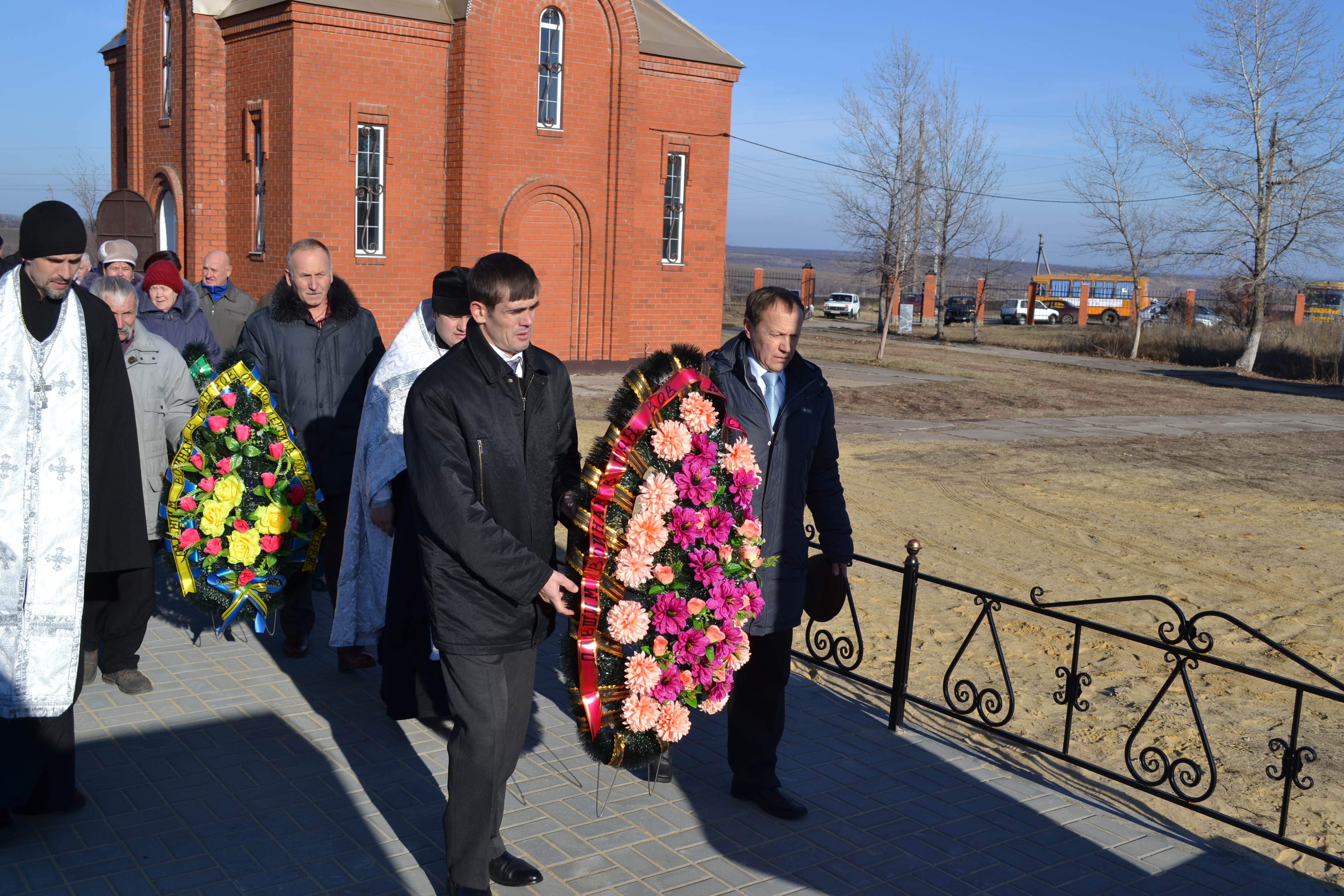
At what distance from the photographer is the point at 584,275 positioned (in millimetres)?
21469

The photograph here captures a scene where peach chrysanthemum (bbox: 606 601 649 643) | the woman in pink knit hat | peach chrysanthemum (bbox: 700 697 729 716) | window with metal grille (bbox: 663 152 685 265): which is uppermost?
window with metal grille (bbox: 663 152 685 265)

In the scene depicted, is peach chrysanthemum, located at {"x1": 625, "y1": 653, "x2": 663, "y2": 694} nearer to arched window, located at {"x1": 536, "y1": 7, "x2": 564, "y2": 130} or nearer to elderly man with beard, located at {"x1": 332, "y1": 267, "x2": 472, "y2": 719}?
elderly man with beard, located at {"x1": 332, "y1": 267, "x2": 472, "y2": 719}

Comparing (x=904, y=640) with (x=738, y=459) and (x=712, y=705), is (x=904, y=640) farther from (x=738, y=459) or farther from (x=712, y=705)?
(x=738, y=459)

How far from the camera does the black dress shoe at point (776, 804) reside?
4363 millimetres

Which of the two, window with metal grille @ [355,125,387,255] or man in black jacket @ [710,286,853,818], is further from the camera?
window with metal grille @ [355,125,387,255]

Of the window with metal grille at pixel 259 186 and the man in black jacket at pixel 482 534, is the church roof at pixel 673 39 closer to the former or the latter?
the window with metal grille at pixel 259 186

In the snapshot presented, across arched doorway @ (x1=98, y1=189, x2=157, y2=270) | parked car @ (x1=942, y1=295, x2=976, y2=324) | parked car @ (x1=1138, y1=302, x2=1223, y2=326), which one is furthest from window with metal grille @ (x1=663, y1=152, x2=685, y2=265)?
parked car @ (x1=942, y1=295, x2=976, y2=324)

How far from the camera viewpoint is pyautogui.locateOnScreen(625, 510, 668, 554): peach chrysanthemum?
3.85 meters

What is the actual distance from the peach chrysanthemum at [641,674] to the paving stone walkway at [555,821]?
626 mm

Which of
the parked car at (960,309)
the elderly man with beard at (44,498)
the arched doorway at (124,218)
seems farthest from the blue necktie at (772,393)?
the parked car at (960,309)

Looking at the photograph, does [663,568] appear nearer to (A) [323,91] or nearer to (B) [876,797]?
(B) [876,797]

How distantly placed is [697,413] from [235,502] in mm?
2868

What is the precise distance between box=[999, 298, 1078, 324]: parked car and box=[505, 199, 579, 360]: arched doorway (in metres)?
37.6

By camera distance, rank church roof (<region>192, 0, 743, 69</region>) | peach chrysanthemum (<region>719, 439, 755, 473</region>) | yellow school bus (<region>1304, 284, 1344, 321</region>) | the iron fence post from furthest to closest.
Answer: yellow school bus (<region>1304, 284, 1344, 321</region>) < church roof (<region>192, 0, 743, 69</region>) < the iron fence post < peach chrysanthemum (<region>719, 439, 755, 473</region>)
